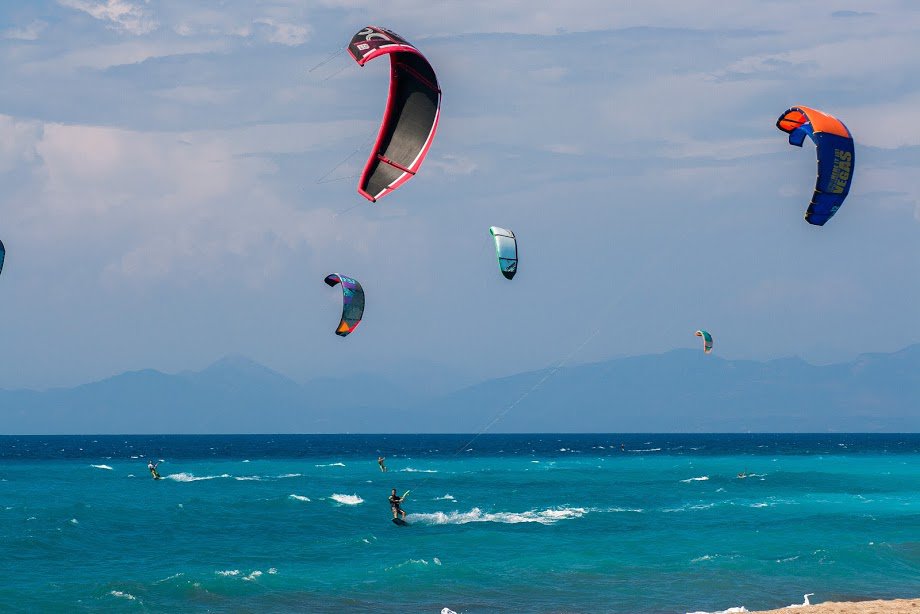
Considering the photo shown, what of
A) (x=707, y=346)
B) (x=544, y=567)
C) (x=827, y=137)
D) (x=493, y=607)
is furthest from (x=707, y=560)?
(x=827, y=137)

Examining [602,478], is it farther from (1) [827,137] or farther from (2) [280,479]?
(1) [827,137]

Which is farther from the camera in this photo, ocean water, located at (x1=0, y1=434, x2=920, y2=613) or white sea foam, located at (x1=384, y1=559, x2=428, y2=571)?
white sea foam, located at (x1=384, y1=559, x2=428, y2=571)

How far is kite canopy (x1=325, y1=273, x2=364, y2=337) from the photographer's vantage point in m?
32.8

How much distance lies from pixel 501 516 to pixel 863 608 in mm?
22515

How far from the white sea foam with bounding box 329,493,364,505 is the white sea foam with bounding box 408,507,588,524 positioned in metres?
5.53

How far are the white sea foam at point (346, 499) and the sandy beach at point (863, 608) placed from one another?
2815 centimetres

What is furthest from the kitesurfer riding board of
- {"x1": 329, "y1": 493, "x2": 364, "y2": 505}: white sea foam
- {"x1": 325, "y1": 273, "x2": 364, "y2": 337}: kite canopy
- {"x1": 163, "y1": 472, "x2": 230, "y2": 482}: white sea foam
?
{"x1": 163, "y1": 472, "x2": 230, "y2": 482}: white sea foam

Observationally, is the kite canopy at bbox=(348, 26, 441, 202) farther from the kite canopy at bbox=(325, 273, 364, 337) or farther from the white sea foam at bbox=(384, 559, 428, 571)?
the white sea foam at bbox=(384, 559, 428, 571)

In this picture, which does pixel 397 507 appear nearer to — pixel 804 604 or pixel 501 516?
pixel 501 516

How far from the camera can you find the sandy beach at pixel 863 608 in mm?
23047

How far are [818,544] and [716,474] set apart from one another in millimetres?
42112

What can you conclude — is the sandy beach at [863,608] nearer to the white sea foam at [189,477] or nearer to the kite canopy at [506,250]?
the kite canopy at [506,250]

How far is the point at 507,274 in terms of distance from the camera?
2644 centimetres

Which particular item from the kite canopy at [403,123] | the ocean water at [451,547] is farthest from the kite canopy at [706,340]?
the kite canopy at [403,123]
